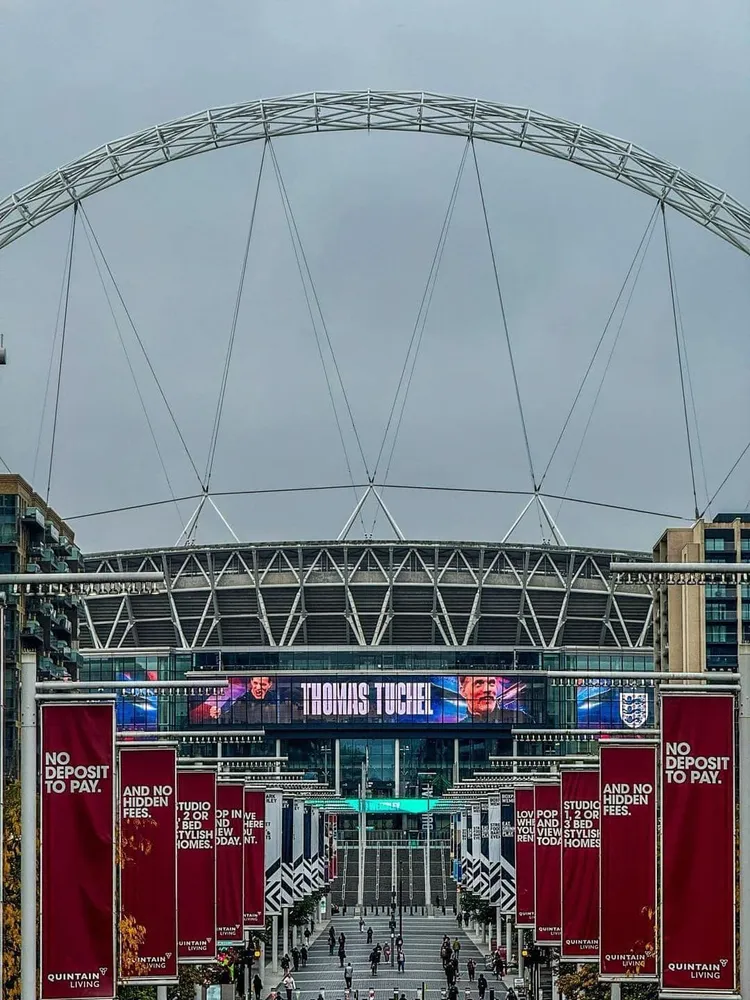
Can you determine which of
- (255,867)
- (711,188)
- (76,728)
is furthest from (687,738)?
(711,188)

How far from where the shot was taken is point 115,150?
95.0 m

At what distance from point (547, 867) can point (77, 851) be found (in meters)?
32.6

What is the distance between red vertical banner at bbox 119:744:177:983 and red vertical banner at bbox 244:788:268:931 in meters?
28.0

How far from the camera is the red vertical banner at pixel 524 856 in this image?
80062mm

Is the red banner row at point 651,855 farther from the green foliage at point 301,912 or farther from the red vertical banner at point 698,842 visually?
the green foliage at point 301,912

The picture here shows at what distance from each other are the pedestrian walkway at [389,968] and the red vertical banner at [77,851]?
2497 inches

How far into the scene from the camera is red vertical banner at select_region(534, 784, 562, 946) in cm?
6725

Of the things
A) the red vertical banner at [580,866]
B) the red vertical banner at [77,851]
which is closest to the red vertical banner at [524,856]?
the red vertical banner at [580,866]

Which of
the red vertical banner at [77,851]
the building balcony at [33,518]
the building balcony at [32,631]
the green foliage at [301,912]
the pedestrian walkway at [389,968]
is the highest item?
the building balcony at [33,518]

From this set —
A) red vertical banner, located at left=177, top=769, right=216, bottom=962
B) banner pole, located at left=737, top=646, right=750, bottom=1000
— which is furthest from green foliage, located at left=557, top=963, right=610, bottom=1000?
banner pole, located at left=737, top=646, right=750, bottom=1000

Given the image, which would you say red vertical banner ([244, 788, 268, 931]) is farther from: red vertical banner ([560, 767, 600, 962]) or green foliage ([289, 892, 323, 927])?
green foliage ([289, 892, 323, 927])

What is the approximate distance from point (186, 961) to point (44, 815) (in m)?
19.2

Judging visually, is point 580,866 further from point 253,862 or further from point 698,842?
point 253,862

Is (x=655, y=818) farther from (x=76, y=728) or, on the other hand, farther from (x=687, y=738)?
(x=76, y=728)
